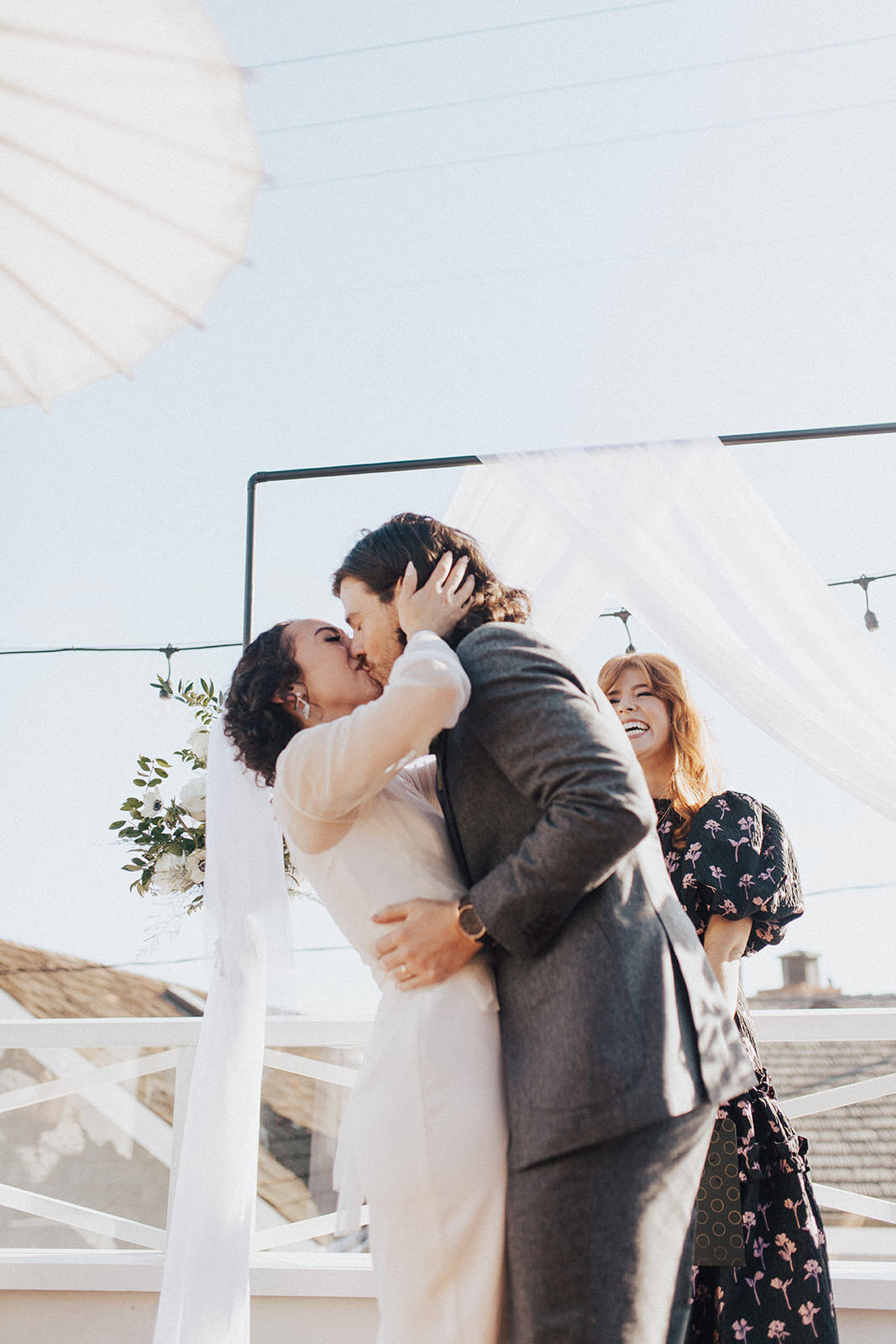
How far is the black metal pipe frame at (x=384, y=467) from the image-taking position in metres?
3.09

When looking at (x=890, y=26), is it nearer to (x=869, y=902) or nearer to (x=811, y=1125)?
(x=811, y=1125)

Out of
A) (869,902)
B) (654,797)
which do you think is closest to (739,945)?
(654,797)

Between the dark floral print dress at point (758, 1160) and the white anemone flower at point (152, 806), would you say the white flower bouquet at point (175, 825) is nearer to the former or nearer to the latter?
the white anemone flower at point (152, 806)

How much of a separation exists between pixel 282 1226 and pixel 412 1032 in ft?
7.73

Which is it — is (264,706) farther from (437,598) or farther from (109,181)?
(109,181)

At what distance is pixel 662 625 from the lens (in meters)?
2.95

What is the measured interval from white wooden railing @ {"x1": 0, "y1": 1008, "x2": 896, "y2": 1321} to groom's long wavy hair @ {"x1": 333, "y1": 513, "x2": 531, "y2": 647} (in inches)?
69.1

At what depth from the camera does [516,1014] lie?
1.24m

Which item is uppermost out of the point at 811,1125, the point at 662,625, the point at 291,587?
the point at 291,587

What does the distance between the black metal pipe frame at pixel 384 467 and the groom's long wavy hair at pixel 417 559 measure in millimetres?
1551

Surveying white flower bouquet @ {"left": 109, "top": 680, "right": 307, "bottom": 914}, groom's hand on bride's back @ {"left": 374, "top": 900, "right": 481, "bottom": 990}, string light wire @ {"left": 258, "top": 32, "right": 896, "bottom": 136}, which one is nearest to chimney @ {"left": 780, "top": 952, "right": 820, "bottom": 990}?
string light wire @ {"left": 258, "top": 32, "right": 896, "bottom": 136}

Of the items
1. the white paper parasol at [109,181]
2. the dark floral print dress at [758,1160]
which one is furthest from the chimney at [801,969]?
the white paper parasol at [109,181]

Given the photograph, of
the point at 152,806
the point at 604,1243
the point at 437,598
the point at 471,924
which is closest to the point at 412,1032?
the point at 471,924

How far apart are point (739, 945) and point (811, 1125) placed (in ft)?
25.8
